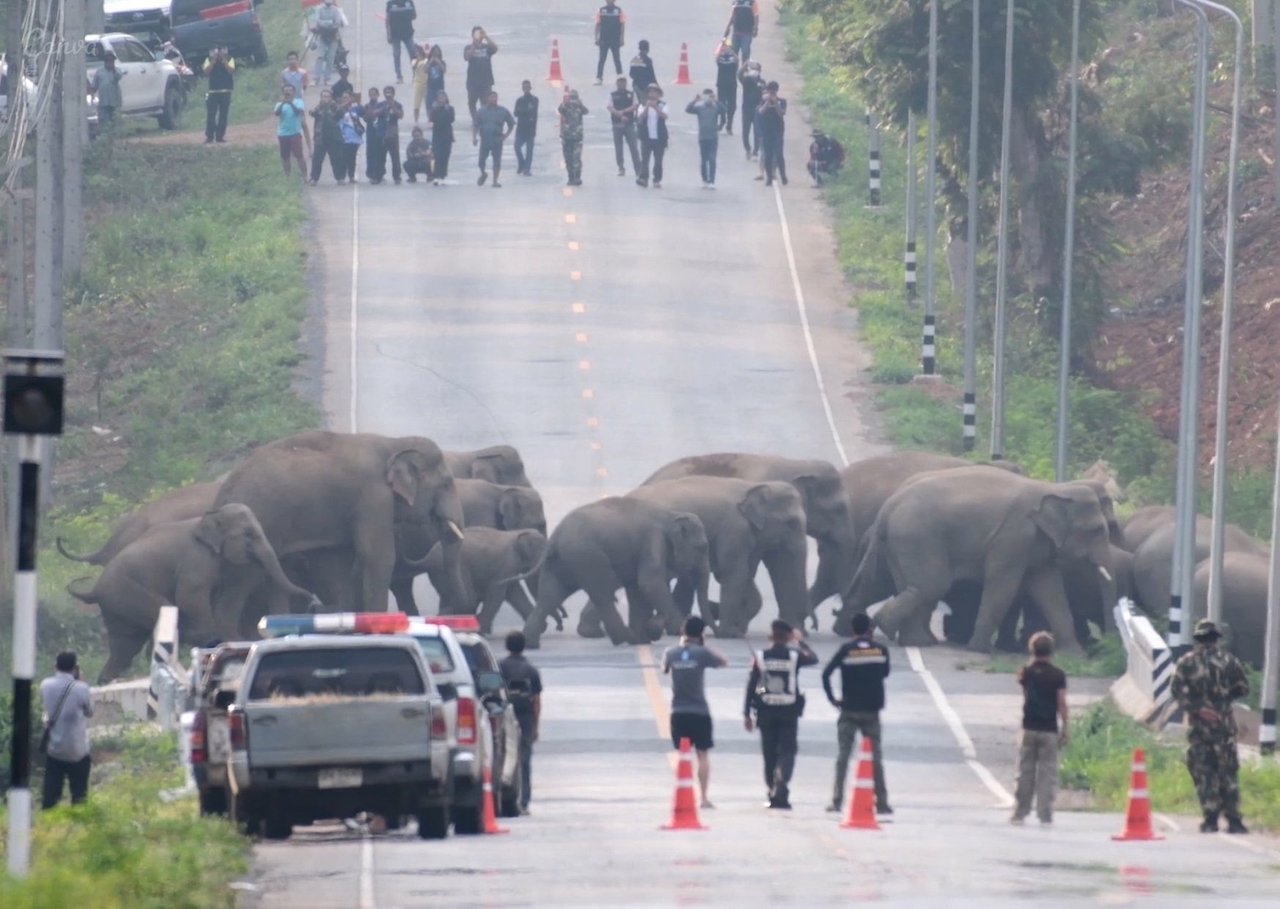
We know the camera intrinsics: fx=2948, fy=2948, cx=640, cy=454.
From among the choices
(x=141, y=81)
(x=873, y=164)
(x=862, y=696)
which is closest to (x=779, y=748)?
(x=862, y=696)

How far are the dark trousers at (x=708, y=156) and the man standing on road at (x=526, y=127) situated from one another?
3.36 meters

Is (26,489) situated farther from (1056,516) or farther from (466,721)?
(1056,516)

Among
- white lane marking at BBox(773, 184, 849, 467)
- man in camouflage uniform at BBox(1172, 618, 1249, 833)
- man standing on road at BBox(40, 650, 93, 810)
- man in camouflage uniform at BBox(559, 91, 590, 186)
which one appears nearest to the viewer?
man in camouflage uniform at BBox(1172, 618, 1249, 833)

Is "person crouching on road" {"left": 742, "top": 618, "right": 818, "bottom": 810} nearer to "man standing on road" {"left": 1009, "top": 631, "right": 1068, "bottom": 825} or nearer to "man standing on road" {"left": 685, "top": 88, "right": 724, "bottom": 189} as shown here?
"man standing on road" {"left": 1009, "top": 631, "right": 1068, "bottom": 825}

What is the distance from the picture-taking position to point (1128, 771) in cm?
2372

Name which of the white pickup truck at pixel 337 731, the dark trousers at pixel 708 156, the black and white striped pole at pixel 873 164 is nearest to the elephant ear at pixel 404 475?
the white pickup truck at pixel 337 731

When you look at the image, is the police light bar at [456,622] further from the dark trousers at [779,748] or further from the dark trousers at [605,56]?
the dark trousers at [605,56]

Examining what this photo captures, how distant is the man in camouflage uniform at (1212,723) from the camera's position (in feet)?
65.5

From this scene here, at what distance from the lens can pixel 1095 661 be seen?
3114 cm

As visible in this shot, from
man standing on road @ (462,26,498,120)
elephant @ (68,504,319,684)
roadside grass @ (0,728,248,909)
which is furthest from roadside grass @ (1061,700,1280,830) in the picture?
man standing on road @ (462,26,498,120)

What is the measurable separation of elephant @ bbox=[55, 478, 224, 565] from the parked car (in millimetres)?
28531

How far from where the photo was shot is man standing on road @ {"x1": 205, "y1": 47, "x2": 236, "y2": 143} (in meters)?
60.5

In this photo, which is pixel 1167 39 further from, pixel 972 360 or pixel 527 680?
pixel 527 680

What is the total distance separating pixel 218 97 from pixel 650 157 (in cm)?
911
